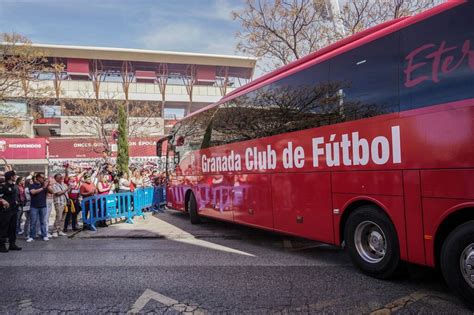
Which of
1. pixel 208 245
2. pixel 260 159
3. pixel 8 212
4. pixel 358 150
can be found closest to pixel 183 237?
pixel 208 245

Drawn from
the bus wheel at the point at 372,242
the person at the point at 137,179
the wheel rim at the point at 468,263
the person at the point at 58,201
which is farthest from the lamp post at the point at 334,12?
the wheel rim at the point at 468,263

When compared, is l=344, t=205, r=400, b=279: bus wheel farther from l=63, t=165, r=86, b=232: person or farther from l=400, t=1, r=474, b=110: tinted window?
l=63, t=165, r=86, b=232: person

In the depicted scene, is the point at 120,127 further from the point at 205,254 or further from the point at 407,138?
the point at 407,138

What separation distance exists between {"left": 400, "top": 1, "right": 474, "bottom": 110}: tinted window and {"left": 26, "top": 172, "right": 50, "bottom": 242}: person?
8174mm

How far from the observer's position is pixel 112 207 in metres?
12.0

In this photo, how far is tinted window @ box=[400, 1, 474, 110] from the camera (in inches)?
171

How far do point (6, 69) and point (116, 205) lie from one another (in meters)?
9.50

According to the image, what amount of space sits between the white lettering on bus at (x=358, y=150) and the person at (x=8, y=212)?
6269 millimetres

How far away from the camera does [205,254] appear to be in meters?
7.62

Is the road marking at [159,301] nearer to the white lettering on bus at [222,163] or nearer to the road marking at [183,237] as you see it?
the road marking at [183,237]

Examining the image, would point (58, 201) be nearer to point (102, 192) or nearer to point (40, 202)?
point (40, 202)

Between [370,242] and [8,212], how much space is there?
23.2 ft

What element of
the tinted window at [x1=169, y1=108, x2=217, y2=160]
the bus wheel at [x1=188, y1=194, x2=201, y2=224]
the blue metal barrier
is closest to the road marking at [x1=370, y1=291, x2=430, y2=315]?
the tinted window at [x1=169, y1=108, x2=217, y2=160]

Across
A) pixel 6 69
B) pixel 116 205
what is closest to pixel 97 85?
pixel 6 69
